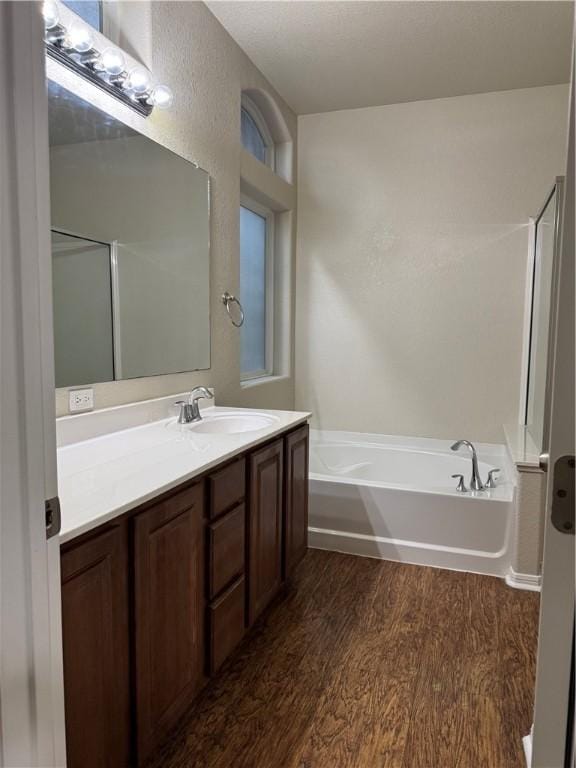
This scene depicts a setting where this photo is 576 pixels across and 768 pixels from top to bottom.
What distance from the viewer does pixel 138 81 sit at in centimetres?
191

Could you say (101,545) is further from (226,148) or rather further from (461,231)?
(461,231)

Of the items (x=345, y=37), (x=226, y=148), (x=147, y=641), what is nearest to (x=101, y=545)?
(x=147, y=641)

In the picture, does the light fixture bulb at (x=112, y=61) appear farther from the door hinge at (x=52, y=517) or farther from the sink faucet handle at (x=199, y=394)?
the door hinge at (x=52, y=517)

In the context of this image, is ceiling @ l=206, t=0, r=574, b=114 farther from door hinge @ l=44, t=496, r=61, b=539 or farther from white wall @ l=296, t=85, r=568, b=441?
door hinge @ l=44, t=496, r=61, b=539

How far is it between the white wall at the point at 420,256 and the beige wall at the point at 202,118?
30.1 inches

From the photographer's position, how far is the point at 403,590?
8.09 feet

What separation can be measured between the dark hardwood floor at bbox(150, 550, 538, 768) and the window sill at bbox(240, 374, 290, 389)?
1215mm

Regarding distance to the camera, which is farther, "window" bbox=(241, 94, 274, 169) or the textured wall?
"window" bbox=(241, 94, 274, 169)

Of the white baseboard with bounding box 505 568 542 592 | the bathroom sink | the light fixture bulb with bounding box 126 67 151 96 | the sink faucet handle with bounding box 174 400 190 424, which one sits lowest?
the white baseboard with bounding box 505 568 542 592

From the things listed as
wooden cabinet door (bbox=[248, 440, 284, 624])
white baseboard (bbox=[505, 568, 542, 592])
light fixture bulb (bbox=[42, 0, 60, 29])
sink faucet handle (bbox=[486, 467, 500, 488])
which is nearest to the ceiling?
light fixture bulb (bbox=[42, 0, 60, 29])

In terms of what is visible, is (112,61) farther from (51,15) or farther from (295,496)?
(295,496)

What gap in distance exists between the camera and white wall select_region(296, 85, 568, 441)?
3303 mm

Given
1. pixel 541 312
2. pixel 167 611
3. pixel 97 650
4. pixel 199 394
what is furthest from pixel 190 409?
pixel 541 312

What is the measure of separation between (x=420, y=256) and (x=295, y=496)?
203 centimetres
